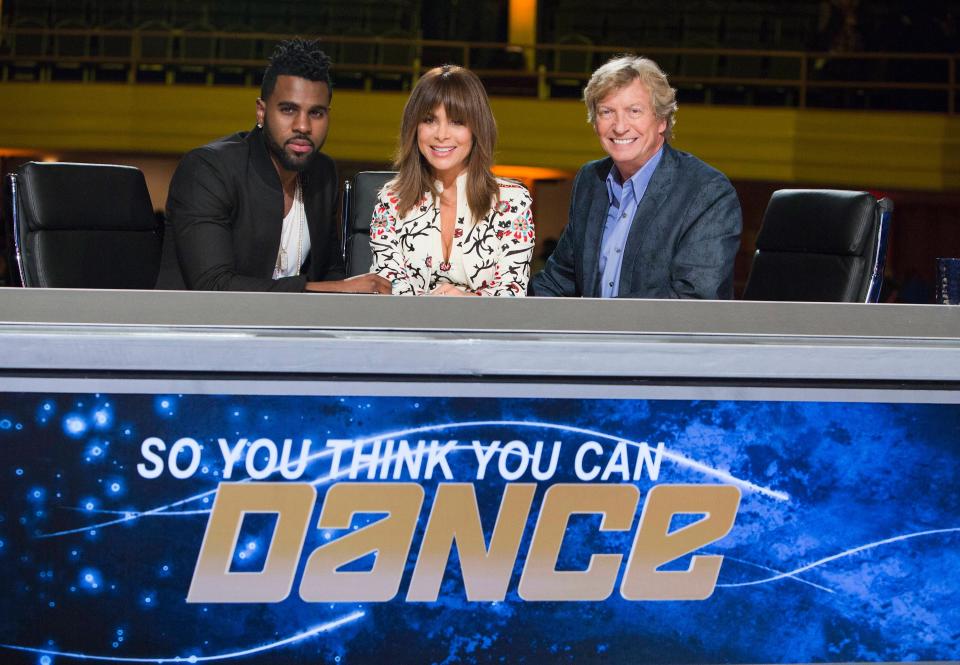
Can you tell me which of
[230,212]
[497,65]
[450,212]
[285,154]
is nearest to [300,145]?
[285,154]

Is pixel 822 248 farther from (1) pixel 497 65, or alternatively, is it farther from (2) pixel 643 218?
(1) pixel 497 65

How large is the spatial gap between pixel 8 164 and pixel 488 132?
37.0ft

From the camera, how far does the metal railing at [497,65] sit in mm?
10383

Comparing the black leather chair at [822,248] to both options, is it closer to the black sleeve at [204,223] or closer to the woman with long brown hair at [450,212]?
the woman with long brown hair at [450,212]

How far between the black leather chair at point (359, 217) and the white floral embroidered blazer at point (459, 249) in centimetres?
33

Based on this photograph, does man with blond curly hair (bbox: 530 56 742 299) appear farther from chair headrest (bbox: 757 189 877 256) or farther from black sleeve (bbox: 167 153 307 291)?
black sleeve (bbox: 167 153 307 291)

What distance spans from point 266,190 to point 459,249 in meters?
0.45

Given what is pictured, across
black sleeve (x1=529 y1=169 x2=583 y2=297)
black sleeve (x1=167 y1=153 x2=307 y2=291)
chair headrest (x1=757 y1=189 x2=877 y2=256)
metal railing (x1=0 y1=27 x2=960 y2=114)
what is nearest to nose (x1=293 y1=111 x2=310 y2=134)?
black sleeve (x1=167 y1=153 x2=307 y2=291)

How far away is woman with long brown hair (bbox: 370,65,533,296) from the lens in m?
2.03

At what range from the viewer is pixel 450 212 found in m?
2.10

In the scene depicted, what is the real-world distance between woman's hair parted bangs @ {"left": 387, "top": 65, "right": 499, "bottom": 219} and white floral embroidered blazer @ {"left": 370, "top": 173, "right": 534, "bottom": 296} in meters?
0.02

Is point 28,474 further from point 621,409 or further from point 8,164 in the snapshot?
point 8,164

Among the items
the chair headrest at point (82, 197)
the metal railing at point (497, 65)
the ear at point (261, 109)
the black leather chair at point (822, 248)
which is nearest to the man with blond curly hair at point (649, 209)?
the black leather chair at point (822, 248)

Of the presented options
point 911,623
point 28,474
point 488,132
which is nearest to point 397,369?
point 28,474
